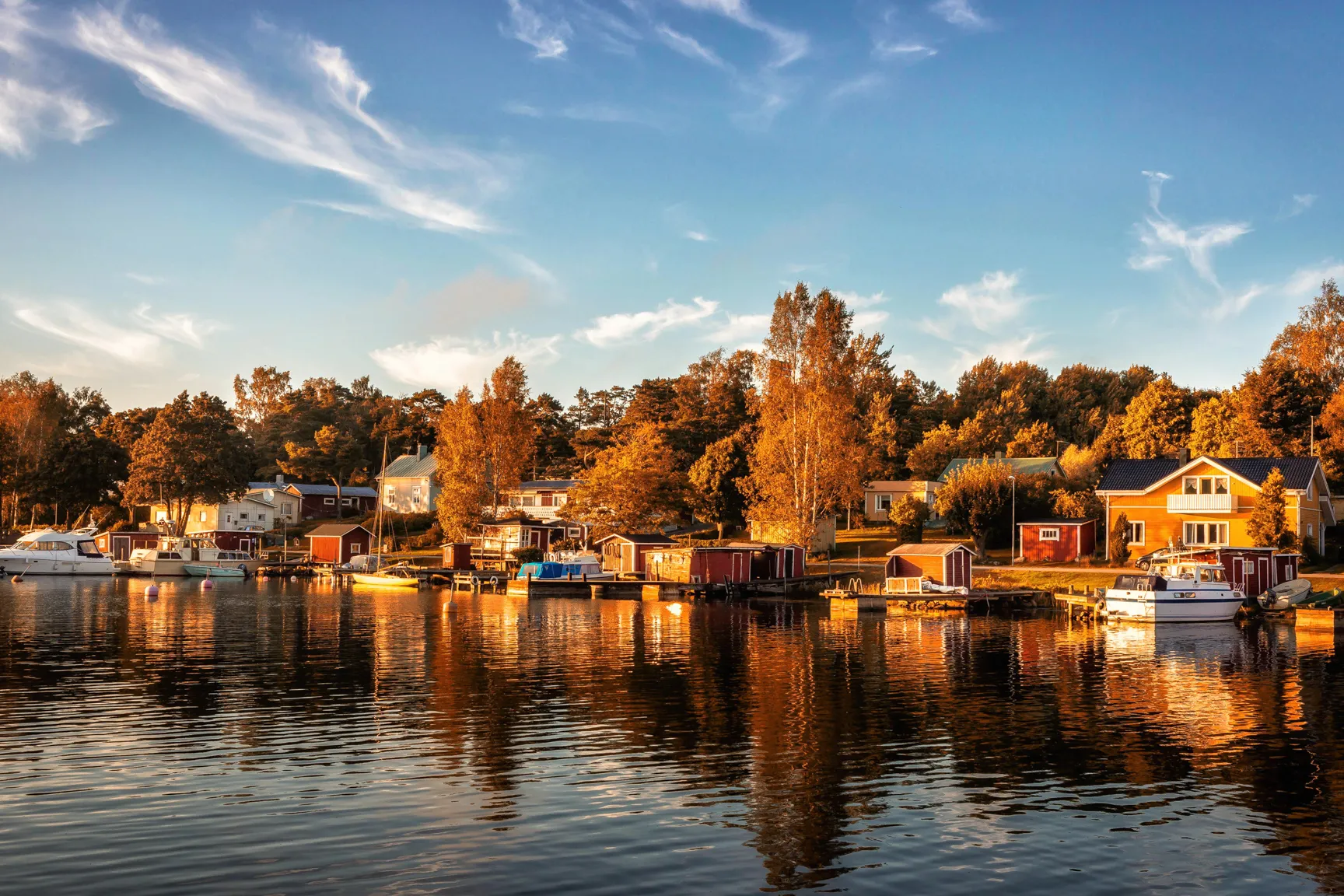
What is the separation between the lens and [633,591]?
273ft

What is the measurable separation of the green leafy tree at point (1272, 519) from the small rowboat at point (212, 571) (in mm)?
83780

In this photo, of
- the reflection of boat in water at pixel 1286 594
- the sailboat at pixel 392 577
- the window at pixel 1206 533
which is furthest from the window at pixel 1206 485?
the sailboat at pixel 392 577

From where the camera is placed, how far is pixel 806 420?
84.3m

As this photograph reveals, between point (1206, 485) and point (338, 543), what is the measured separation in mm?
82876

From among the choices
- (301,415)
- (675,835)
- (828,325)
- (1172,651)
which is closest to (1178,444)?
(828,325)

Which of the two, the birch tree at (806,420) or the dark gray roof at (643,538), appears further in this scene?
the dark gray roof at (643,538)

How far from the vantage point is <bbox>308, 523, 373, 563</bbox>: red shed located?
11194 centimetres

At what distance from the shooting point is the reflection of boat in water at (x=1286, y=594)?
60062 mm

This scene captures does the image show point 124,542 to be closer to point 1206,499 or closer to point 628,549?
point 628,549

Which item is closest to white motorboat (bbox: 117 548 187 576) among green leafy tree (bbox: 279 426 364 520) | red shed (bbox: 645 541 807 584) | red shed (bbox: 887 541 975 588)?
green leafy tree (bbox: 279 426 364 520)

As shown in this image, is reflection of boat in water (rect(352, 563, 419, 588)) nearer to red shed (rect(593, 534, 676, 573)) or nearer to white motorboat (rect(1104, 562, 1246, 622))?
red shed (rect(593, 534, 676, 573))

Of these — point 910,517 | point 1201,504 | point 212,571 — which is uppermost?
point 1201,504

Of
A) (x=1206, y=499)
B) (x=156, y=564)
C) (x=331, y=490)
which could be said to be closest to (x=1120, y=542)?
(x=1206, y=499)

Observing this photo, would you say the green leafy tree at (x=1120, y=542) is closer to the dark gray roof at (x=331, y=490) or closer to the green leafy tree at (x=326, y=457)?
the dark gray roof at (x=331, y=490)
